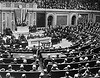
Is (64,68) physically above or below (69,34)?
above

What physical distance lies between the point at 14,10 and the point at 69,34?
14.3m

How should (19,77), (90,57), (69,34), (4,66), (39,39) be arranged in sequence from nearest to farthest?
1. (19,77)
2. (4,66)
3. (90,57)
4. (39,39)
5. (69,34)

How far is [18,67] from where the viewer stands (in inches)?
757

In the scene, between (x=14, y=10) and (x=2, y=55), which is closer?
(x=2, y=55)

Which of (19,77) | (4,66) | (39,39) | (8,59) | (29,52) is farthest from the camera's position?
(39,39)

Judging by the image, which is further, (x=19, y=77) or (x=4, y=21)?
(x=4, y=21)

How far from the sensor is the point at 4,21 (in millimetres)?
49750

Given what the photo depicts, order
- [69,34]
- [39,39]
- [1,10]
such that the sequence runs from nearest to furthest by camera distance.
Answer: [39,39]
[69,34]
[1,10]

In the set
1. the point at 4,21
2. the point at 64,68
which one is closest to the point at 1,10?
the point at 4,21

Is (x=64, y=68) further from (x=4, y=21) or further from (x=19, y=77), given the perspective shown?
(x=4, y=21)

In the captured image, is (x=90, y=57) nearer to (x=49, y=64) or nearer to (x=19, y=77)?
(x=49, y=64)

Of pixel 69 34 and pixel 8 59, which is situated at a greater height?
pixel 8 59

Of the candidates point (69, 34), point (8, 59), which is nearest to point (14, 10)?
point (69, 34)

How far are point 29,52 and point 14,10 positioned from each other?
25753mm
